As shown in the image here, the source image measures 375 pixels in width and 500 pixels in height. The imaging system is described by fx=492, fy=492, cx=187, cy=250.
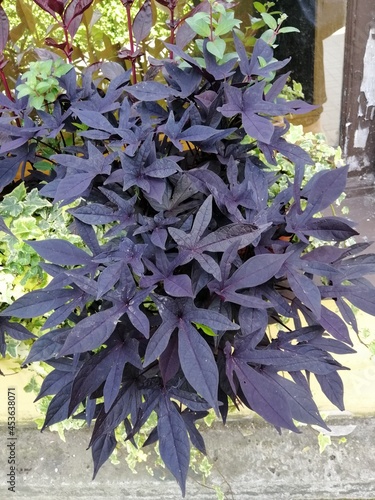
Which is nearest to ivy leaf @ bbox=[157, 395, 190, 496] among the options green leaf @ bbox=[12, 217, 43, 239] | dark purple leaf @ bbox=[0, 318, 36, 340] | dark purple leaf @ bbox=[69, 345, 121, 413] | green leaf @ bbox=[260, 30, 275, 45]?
dark purple leaf @ bbox=[69, 345, 121, 413]

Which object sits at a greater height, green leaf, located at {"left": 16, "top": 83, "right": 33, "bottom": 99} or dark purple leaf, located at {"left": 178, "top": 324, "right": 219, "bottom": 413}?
green leaf, located at {"left": 16, "top": 83, "right": 33, "bottom": 99}

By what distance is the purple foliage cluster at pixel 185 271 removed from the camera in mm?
766

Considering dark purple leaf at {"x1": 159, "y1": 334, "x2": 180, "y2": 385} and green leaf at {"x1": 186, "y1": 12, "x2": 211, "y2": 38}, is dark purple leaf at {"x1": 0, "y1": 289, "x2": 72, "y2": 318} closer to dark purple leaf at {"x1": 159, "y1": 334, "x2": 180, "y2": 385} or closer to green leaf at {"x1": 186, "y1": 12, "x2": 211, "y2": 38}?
dark purple leaf at {"x1": 159, "y1": 334, "x2": 180, "y2": 385}

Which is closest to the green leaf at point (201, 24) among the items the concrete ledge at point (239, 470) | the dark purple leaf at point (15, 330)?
the dark purple leaf at point (15, 330)

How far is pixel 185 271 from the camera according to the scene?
3.14 feet

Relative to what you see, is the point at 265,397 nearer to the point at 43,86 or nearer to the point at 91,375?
the point at 91,375

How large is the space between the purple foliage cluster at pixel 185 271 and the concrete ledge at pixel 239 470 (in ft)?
1.68

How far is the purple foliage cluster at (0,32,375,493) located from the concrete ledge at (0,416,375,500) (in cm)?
51

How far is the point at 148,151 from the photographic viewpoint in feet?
2.92

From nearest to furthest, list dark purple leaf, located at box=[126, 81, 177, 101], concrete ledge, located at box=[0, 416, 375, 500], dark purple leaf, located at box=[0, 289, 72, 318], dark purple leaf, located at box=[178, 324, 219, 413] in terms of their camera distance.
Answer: dark purple leaf, located at box=[178, 324, 219, 413]
dark purple leaf, located at box=[0, 289, 72, 318]
dark purple leaf, located at box=[126, 81, 177, 101]
concrete ledge, located at box=[0, 416, 375, 500]

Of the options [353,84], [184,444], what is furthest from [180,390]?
[353,84]

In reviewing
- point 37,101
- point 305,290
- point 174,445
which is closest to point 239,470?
point 174,445

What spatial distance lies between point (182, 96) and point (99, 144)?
0.24m

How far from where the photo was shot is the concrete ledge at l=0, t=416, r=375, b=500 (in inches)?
56.9
